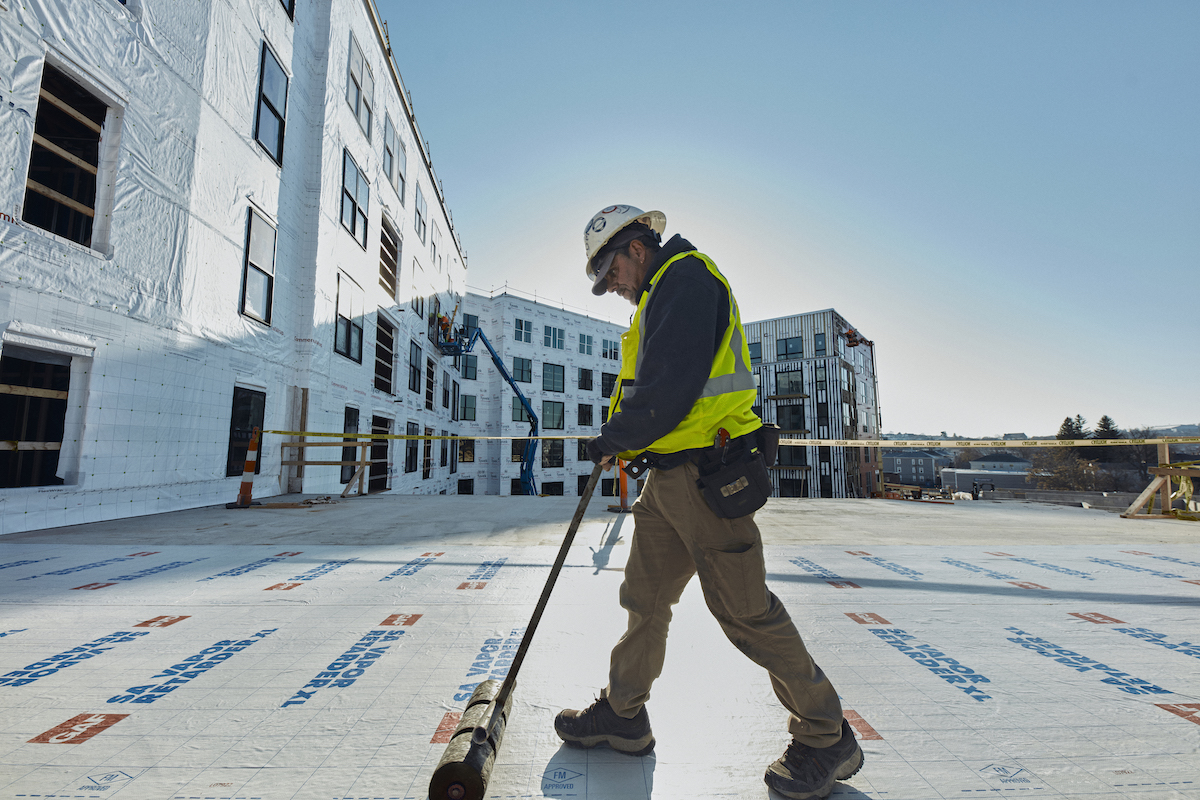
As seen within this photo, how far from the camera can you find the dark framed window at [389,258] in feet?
53.5

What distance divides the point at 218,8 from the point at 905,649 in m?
12.7

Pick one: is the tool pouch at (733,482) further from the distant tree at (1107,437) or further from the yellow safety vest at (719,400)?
the distant tree at (1107,437)

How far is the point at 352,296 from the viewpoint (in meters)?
13.6

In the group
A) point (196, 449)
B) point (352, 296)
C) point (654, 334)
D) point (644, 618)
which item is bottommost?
point (644, 618)

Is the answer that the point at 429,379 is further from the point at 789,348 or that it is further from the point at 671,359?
the point at 789,348

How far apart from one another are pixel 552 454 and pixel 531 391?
420 cm

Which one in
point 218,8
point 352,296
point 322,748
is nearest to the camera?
point 322,748

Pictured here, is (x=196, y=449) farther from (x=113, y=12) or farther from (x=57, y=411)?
(x=113, y=12)

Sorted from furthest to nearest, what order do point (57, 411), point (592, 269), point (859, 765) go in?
point (57, 411)
point (592, 269)
point (859, 765)

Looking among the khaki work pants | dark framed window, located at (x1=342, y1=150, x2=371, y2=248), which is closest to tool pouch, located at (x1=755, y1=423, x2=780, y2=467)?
the khaki work pants

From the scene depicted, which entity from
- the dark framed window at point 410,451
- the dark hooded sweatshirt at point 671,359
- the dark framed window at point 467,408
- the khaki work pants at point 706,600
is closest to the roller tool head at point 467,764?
the khaki work pants at point 706,600

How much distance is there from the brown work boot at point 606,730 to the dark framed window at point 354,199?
14.1 metres

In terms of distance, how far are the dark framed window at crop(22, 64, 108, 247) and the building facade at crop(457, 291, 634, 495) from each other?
22207 millimetres

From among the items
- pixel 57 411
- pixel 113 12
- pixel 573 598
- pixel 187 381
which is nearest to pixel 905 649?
pixel 573 598
